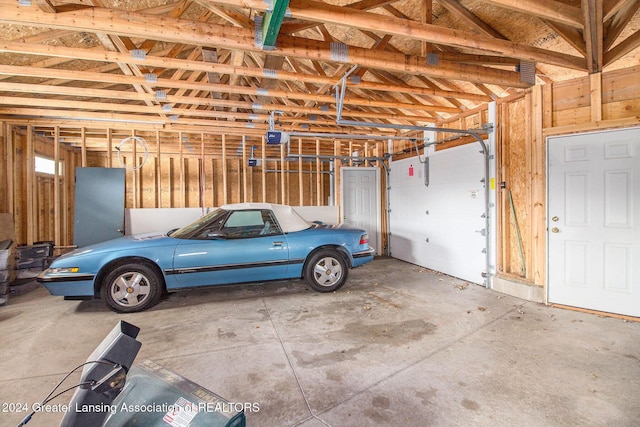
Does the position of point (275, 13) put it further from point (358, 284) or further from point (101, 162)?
point (101, 162)

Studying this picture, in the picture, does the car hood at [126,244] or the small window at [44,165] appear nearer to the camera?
the car hood at [126,244]

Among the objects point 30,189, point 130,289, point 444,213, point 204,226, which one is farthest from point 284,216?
point 30,189

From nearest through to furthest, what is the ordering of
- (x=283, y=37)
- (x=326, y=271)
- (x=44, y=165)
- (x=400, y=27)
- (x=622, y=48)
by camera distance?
(x=400, y=27) < (x=283, y=37) < (x=622, y=48) < (x=326, y=271) < (x=44, y=165)

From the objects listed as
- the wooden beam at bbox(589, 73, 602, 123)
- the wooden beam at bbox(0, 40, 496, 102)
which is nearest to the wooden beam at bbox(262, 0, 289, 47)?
the wooden beam at bbox(0, 40, 496, 102)

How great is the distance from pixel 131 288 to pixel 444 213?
16.6 feet

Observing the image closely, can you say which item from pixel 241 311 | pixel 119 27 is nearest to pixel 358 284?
pixel 241 311

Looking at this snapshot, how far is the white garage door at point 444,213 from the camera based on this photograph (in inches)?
185

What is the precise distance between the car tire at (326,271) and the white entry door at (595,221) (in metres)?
2.78

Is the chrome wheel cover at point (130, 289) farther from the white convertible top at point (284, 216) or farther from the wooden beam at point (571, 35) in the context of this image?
the wooden beam at point (571, 35)

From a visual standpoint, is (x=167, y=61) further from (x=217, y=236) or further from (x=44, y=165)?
(x=44, y=165)

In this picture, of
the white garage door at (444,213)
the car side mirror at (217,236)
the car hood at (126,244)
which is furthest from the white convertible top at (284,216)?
the white garage door at (444,213)

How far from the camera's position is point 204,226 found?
3.87 meters

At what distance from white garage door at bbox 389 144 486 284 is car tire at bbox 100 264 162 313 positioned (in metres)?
4.69

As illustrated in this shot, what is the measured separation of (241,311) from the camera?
141 inches
